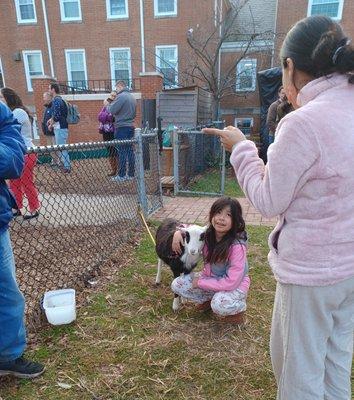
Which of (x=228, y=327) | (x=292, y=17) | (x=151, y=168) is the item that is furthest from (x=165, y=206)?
(x=292, y=17)

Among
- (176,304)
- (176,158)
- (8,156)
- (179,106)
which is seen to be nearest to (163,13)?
(179,106)

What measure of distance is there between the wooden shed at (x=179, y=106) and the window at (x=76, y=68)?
11378 mm

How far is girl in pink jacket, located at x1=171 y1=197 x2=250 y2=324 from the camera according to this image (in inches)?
102

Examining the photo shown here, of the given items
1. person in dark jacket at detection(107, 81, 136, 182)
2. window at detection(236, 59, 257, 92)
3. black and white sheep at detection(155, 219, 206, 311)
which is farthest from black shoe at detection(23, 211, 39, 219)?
window at detection(236, 59, 257, 92)

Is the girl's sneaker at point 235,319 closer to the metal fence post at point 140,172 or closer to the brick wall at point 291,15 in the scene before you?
the metal fence post at point 140,172

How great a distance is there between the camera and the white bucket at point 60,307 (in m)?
2.71

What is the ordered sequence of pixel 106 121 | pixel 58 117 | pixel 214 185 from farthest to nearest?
pixel 58 117 → pixel 106 121 → pixel 214 185

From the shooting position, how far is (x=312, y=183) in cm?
123

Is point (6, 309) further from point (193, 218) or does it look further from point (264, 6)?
point (264, 6)

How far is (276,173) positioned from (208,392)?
1596 mm

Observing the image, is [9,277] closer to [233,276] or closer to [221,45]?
[233,276]

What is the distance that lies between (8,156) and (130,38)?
19.1 meters

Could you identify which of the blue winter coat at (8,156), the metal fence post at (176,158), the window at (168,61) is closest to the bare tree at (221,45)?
the window at (168,61)

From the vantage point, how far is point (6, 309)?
2049mm
